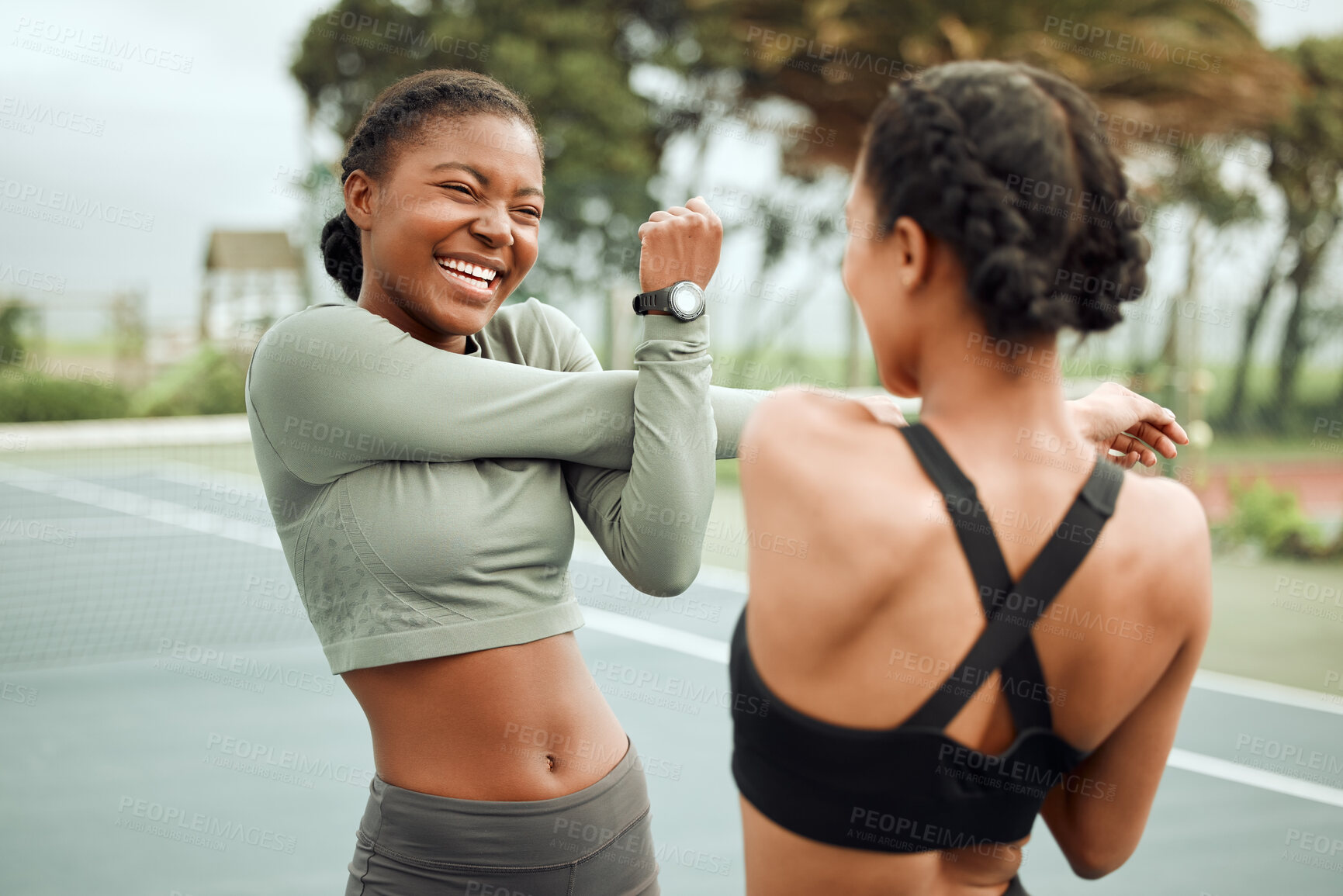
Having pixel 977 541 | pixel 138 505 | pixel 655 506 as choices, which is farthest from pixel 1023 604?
pixel 138 505

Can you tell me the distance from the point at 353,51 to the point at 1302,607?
15.2 meters

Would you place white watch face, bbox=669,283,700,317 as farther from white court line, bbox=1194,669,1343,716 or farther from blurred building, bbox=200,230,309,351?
blurred building, bbox=200,230,309,351

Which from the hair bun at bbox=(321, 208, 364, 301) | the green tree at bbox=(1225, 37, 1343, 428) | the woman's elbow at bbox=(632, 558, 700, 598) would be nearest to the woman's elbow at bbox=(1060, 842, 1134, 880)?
the woman's elbow at bbox=(632, 558, 700, 598)

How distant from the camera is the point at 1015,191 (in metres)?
1.13

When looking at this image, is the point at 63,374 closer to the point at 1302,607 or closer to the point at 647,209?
the point at 647,209

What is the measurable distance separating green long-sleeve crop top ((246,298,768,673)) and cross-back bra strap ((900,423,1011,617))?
1.89ft

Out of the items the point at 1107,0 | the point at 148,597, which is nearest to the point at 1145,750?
the point at 148,597

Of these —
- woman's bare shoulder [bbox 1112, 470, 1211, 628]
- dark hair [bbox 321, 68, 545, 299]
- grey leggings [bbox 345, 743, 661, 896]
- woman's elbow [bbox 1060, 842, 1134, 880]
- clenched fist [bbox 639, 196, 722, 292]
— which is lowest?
grey leggings [bbox 345, 743, 661, 896]

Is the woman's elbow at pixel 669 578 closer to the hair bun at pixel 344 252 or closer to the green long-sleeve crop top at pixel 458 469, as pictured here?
the green long-sleeve crop top at pixel 458 469

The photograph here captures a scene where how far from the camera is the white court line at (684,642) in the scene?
16.4 ft

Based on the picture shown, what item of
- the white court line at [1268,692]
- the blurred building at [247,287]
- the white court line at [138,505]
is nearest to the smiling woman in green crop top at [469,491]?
the white court line at [1268,692]

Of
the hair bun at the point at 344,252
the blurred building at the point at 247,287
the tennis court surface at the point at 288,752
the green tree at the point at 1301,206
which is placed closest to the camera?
the hair bun at the point at 344,252

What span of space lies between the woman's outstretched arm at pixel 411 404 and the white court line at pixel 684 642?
1740 mm

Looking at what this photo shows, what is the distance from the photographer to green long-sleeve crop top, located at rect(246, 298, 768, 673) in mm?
1675
